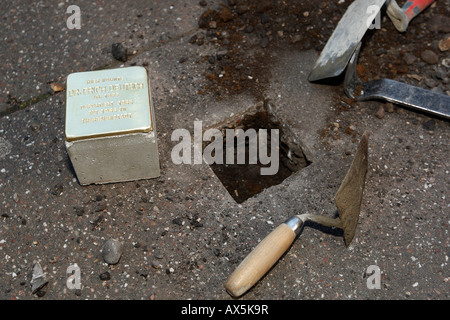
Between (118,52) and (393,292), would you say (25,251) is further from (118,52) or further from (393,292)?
(393,292)

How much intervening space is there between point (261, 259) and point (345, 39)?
1241 millimetres

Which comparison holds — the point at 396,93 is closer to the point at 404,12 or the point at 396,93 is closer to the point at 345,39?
the point at 345,39

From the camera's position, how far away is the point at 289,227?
215 centimetres

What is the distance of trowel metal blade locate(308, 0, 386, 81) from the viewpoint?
2.61m

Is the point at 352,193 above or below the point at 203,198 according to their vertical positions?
above

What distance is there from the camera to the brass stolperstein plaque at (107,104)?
2131 mm

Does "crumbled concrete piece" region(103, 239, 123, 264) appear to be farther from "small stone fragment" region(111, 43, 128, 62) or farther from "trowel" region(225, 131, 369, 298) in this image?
"small stone fragment" region(111, 43, 128, 62)

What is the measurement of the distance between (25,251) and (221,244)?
859mm

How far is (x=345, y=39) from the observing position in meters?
2.66

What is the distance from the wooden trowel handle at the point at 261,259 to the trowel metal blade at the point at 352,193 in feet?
0.69

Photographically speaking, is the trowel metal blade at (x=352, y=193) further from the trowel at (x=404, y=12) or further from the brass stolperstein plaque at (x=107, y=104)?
the trowel at (x=404, y=12)

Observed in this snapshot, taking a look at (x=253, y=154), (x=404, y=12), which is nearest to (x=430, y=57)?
(x=404, y=12)

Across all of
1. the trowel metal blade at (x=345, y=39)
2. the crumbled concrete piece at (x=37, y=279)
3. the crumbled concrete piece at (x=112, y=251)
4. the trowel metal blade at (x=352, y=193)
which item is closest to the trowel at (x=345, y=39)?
the trowel metal blade at (x=345, y=39)

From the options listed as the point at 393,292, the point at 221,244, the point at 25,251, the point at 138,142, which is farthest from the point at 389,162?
the point at 25,251
